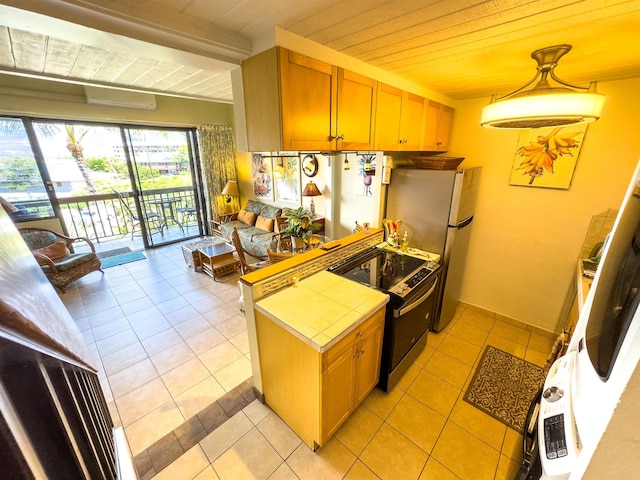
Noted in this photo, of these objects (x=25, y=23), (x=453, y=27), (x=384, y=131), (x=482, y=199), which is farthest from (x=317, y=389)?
(x=482, y=199)

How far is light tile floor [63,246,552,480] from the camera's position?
5.33 feet

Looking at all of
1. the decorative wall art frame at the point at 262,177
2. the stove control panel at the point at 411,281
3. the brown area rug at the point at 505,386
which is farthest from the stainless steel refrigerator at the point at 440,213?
the decorative wall art frame at the point at 262,177

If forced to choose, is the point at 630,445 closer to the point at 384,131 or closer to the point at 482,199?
the point at 384,131

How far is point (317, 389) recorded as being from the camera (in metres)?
1.50

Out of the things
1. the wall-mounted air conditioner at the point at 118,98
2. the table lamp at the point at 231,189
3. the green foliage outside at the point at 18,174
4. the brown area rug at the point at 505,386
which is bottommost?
the brown area rug at the point at 505,386

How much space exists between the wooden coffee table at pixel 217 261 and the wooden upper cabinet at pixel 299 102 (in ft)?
8.70

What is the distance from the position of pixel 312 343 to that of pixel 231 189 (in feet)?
16.1

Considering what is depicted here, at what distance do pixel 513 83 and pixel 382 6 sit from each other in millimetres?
1770

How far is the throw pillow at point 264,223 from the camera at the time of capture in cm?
488

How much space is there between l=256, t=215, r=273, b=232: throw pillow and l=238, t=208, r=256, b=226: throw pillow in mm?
192

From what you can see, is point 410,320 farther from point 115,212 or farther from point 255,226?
point 115,212

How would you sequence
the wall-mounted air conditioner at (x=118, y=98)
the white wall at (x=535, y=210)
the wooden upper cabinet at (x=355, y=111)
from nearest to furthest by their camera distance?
the wooden upper cabinet at (x=355, y=111)
the white wall at (x=535, y=210)
the wall-mounted air conditioner at (x=118, y=98)

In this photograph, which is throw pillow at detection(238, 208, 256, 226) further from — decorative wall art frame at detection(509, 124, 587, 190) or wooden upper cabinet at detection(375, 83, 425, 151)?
decorative wall art frame at detection(509, 124, 587, 190)

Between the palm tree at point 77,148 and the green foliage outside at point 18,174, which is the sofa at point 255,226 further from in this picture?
the green foliage outside at point 18,174
